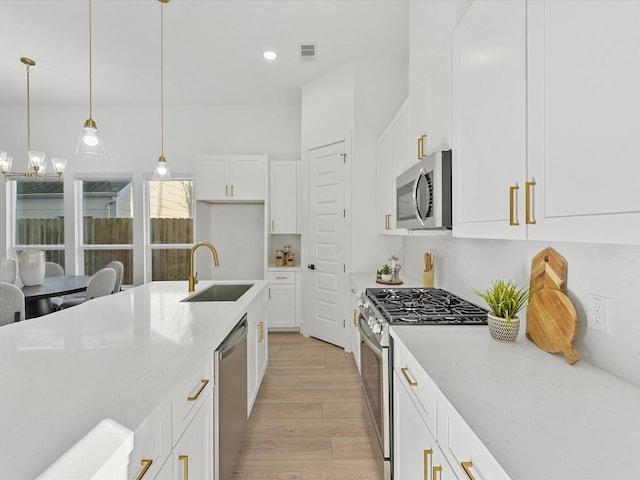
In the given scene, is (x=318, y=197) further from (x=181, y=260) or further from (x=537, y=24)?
(x=537, y=24)

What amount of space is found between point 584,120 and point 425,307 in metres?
1.25

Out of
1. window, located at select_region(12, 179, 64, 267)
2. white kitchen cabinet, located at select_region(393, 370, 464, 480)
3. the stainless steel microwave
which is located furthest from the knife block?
window, located at select_region(12, 179, 64, 267)

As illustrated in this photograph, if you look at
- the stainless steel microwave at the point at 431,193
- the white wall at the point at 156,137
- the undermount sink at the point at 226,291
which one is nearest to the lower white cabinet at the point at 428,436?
the stainless steel microwave at the point at 431,193

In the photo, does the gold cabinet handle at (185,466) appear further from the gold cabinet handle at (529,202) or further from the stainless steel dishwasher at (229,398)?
the gold cabinet handle at (529,202)

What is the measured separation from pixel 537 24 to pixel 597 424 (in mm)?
1047

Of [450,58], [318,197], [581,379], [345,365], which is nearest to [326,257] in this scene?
[318,197]

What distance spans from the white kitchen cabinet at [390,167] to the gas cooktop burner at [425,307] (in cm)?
54

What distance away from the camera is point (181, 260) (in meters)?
5.14

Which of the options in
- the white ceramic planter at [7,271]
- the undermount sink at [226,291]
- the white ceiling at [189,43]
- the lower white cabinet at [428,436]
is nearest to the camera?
the lower white cabinet at [428,436]

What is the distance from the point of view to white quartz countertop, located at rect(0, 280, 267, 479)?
0.72 metres

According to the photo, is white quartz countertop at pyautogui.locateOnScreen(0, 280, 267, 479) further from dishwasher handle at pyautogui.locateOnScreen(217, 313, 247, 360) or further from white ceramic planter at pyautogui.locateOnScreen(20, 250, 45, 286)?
white ceramic planter at pyautogui.locateOnScreen(20, 250, 45, 286)

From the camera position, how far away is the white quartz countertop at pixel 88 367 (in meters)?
0.72

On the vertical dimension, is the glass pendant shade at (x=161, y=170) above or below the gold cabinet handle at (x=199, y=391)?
above

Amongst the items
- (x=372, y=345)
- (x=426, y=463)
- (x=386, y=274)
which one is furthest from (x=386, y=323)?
(x=386, y=274)
